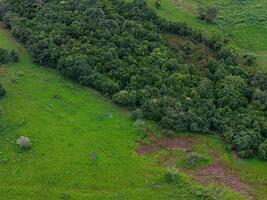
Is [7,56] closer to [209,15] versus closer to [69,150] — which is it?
[69,150]

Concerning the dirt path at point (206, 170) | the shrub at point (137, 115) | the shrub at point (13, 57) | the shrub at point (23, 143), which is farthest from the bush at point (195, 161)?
the shrub at point (13, 57)

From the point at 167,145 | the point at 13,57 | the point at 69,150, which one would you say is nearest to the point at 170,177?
the point at 167,145

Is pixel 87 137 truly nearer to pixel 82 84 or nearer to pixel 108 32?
pixel 82 84

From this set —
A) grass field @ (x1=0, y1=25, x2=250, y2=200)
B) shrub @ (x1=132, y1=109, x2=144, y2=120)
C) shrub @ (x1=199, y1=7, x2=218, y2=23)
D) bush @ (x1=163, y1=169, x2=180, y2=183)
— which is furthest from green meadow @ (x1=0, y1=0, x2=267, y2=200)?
shrub @ (x1=199, y1=7, x2=218, y2=23)

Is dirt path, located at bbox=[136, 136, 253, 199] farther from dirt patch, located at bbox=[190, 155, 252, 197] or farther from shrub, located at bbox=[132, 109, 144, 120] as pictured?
shrub, located at bbox=[132, 109, 144, 120]

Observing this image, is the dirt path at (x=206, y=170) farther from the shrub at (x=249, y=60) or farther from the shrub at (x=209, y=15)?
the shrub at (x=209, y=15)

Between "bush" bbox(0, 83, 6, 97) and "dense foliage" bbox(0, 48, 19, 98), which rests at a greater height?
"dense foliage" bbox(0, 48, 19, 98)
